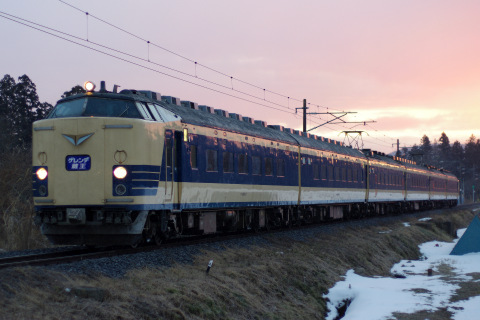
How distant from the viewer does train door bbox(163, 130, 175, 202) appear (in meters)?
14.8

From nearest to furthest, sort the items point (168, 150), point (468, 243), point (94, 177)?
1. point (94, 177)
2. point (168, 150)
3. point (468, 243)

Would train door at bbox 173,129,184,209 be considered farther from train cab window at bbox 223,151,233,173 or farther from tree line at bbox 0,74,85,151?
tree line at bbox 0,74,85,151

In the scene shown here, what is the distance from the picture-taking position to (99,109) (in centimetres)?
1414

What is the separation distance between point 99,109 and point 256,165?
8.42 metres

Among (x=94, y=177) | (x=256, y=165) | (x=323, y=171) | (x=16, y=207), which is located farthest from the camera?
(x=323, y=171)

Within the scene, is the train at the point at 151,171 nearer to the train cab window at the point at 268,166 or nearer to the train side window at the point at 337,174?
the train cab window at the point at 268,166

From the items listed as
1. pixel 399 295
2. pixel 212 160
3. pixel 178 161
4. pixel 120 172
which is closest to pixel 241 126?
pixel 212 160

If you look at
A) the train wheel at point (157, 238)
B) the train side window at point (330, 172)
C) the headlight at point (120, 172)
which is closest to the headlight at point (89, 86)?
the headlight at point (120, 172)

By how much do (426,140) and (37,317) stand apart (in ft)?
651

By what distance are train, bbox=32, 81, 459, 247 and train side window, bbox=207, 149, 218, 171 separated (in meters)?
0.03

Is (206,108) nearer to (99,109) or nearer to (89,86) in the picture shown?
(89,86)

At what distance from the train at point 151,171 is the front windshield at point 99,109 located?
0.02m

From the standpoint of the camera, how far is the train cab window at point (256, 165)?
2128cm

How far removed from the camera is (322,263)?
1817cm
